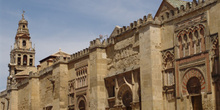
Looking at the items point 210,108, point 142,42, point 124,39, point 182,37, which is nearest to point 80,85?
point 124,39

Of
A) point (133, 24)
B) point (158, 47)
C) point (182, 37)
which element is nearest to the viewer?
point (182, 37)

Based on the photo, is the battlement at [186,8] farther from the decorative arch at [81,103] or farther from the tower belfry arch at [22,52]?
the tower belfry arch at [22,52]

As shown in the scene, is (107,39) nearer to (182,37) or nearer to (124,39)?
(124,39)

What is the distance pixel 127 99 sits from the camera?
71.3ft

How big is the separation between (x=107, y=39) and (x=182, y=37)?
23.9 feet

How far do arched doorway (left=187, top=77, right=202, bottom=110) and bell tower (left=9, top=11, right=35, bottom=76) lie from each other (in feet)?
137

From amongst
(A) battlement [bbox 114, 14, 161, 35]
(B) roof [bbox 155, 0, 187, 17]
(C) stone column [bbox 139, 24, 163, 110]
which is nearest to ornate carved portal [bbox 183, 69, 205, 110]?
(C) stone column [bbox 139, 24, 163, 110]

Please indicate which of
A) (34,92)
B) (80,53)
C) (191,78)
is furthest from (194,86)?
(34,92)

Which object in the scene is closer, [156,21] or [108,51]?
[156,21]

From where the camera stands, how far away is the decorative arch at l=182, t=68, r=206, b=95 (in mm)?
16531

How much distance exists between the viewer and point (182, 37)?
17.9 meters

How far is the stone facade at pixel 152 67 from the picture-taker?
16531 millimetres

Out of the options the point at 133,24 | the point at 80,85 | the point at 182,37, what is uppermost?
the point at 133,24

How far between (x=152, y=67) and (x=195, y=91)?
108 inches
